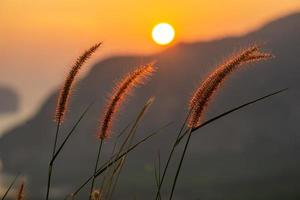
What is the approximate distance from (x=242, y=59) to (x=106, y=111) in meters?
1.51

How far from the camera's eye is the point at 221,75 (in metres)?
5.02

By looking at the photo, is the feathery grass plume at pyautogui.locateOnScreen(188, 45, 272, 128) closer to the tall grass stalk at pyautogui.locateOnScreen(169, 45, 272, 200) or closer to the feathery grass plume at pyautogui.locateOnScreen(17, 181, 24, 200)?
the tall grass stalk at pyautogui.locateOnScreen(169, 45, 272, 200)

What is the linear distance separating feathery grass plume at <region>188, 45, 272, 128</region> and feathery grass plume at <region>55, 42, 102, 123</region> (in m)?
1.12

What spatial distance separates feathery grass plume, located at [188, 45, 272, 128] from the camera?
5.01 meters

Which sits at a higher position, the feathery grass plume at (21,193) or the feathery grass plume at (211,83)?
the feathery grass plume at (211,83)

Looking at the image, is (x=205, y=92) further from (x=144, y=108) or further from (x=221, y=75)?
(x=144, y=108)

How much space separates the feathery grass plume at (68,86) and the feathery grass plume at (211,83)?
112cm

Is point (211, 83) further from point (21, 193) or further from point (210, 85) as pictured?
point (21, 193)

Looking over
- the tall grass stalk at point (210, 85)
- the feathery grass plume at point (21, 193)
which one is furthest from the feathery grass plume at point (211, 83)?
the feathery grass plume at point (21, 193)

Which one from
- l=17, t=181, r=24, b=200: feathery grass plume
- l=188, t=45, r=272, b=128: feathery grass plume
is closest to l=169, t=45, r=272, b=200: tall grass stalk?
l=188, t=45, r=272, b=128: feathery grass plume

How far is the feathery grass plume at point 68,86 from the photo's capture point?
5.56 metres

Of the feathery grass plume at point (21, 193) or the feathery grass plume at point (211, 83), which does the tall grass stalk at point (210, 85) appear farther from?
the feathery grass plume at point (21, 193)

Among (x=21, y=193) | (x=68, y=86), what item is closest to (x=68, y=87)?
(x=68, y=86)

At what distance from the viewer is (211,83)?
5.05m
